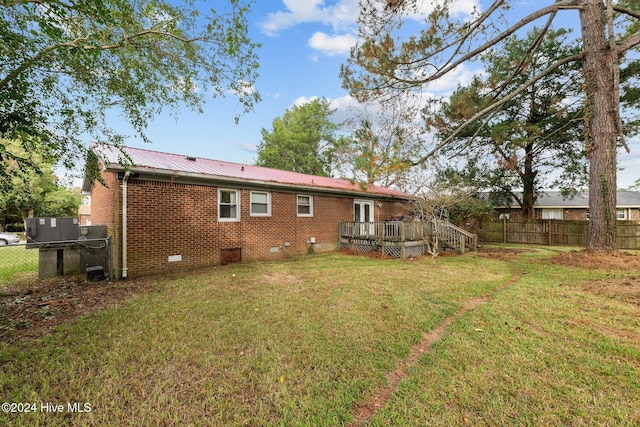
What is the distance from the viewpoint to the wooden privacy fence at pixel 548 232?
13.4 meters

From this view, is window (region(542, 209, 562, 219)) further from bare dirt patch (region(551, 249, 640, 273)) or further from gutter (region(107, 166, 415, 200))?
gutter (region(107, 166, 415, 200))

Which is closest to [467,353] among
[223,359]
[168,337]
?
[223,359]

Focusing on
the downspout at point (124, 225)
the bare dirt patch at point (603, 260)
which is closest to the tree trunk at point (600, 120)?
the bare dirt patch at point (603, 260)

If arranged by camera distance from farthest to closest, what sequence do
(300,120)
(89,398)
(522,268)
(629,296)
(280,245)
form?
1. (300,120)
2. (280,245)
3. (522,268)
4. (629,296)
5. (89,398)

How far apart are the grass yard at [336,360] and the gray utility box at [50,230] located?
395 centimetres

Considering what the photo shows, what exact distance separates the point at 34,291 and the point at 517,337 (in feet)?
29.7

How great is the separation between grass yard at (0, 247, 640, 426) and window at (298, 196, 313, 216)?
243 inches

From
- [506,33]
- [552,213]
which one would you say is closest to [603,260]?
[506,33]

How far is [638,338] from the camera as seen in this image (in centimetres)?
321

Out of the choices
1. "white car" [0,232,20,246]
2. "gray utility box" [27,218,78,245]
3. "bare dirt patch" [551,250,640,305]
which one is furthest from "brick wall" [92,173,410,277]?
"white car" [0,232,20,246]

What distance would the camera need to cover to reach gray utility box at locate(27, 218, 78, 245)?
6.65 meters

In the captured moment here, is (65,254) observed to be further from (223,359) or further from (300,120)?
(300,120)

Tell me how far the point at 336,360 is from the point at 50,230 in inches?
336

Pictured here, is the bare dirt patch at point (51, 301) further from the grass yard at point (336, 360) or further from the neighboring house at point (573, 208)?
the neighboring house at point (573, 208)
